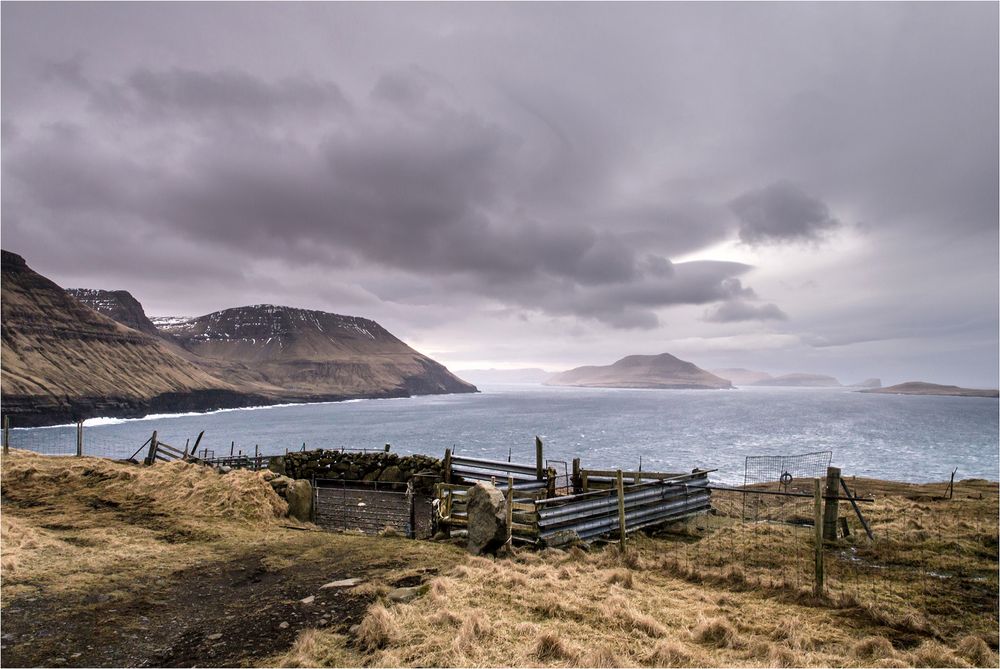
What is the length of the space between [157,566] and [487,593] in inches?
331

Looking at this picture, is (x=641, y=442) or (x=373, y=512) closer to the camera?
(x=373, y=512)

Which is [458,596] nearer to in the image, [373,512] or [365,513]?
[365,513]

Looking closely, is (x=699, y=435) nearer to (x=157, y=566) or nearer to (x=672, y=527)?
(x=672, y=527)

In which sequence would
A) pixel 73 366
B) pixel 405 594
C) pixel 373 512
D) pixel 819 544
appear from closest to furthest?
pixel 405 594
pixel 819 544
pixel 373 512
pixel 73 366

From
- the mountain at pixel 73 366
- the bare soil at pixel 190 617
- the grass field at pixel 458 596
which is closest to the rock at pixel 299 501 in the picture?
the grass field at pixel 458 596

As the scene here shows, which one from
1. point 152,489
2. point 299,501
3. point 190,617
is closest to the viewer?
point 190,617

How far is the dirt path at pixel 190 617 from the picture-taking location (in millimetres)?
7629

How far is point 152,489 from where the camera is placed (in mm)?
18406

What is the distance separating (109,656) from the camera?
7.58 meters

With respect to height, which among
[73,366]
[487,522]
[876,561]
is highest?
[73,366]

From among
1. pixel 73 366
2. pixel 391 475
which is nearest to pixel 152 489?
pixel 391 475

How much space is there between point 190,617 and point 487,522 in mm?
7303

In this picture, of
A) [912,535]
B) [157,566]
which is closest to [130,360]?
[157,566]

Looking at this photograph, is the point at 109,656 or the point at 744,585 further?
the point at 744,585
